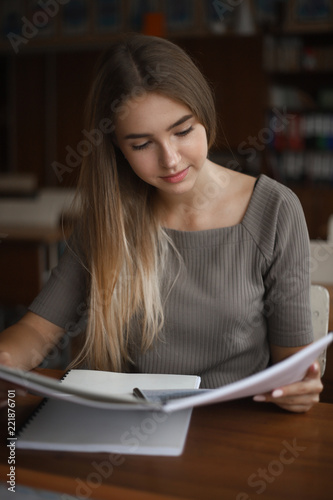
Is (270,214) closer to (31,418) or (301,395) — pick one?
(301,395)

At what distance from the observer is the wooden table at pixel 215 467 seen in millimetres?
658

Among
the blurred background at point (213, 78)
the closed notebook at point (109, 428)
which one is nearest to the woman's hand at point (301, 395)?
the closed notebook at point (109, 428)

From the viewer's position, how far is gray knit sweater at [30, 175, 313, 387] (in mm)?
1130

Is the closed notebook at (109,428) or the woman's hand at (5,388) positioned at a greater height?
the woman's hand at (5,388)

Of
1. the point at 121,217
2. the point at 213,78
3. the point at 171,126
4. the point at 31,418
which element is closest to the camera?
the point at 31,418

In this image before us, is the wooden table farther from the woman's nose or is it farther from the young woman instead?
the woman's nose

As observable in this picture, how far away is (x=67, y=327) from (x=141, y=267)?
8.4 inches

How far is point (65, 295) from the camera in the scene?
1202 mm

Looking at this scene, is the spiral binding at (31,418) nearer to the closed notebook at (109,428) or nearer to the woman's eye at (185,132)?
the closed notebook at (109,428)

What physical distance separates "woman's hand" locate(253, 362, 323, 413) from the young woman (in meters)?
0.24

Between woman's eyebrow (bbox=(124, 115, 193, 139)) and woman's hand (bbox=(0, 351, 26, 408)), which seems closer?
woman's hand (bbox=(0, 351, 26, 408))

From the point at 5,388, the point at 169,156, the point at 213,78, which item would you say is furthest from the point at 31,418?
the point at 213,78

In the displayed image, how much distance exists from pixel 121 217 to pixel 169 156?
202 mm

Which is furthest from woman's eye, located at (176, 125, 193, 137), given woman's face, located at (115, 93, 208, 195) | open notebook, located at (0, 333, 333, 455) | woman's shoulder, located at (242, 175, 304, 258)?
open notebook, located at (0, 333, 333, 455)
